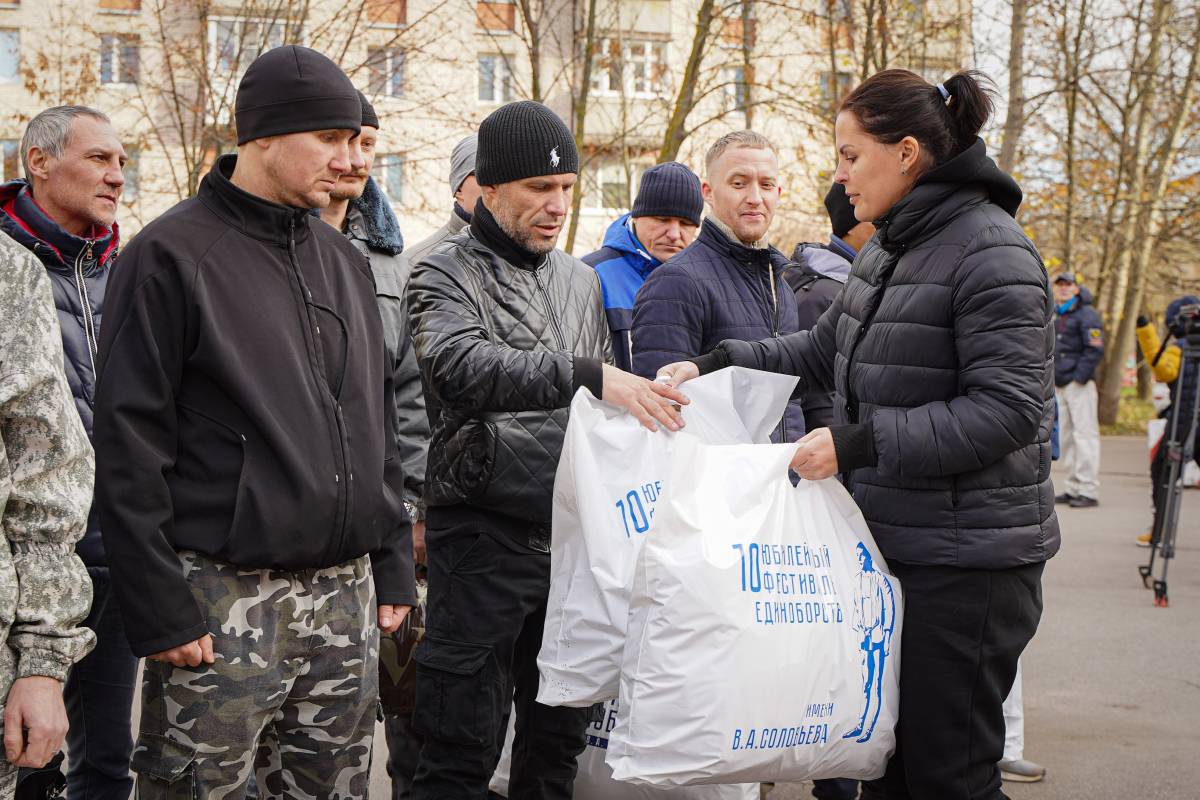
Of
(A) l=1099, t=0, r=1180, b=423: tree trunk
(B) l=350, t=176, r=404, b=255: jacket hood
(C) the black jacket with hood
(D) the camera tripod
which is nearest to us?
(C) the black jacket with hood

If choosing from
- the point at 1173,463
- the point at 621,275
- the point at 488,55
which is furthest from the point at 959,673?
the point at 488,55

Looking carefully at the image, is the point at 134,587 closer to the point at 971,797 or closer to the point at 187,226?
the point at 187,226

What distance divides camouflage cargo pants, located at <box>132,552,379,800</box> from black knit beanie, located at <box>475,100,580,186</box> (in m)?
1.20

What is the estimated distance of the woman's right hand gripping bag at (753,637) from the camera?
2.58m

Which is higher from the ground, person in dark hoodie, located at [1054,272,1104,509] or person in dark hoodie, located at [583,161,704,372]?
person in dark hoodie, located at [583,161,704,372]

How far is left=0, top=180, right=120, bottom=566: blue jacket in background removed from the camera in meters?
3.26

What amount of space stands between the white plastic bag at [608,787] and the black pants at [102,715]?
1.32 m

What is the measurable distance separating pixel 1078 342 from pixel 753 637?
11.3 m

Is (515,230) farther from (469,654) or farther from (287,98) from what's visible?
(469,654)

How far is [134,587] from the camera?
2.30 metres

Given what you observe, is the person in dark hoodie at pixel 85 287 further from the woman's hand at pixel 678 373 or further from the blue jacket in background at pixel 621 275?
the blue jacket in background at pixel 621 275

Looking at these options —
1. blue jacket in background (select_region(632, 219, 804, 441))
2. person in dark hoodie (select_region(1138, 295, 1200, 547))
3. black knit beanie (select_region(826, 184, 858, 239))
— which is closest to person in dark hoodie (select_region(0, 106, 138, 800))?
blue jacket in background (select_region(632, 219, 804, 441))

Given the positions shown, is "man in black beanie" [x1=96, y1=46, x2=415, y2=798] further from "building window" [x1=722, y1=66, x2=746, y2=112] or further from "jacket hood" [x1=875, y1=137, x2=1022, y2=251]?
"building window" [x1=722, y1=66, x2=746, y2=112]

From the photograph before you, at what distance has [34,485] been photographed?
2096 millimetres
